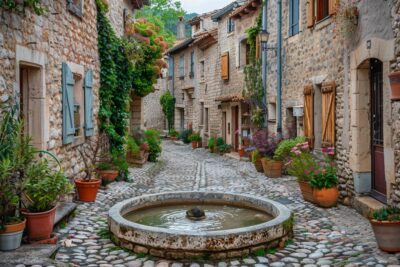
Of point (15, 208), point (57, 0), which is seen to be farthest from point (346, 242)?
point (57, 0)

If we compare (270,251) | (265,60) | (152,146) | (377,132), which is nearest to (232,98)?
(265,60)

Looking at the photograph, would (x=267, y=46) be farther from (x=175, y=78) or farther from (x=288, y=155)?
(x=175, y=78)

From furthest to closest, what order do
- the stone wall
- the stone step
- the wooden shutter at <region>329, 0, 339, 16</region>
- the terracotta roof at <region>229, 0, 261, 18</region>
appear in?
the terracotta roof at <region>229, 0, 261, 18</region> → the wooden shutter at <region>329, 0, 339, 16</region> → the stone step → the stone wall

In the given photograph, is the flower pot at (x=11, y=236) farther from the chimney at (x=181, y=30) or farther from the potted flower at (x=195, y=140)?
the chimney at (x=181, y=30)

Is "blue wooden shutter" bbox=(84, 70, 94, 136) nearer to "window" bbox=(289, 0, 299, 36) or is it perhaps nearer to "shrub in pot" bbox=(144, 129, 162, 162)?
"window" bbox=(289, 0, 299, 36)

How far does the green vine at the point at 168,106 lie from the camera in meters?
27.9

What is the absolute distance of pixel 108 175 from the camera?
9.66 metres

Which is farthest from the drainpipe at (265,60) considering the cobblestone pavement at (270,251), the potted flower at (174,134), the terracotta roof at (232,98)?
the potted flower at (174,134)

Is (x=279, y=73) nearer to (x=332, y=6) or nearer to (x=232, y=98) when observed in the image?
(x=232, y=98)

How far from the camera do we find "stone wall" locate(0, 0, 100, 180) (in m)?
5.44

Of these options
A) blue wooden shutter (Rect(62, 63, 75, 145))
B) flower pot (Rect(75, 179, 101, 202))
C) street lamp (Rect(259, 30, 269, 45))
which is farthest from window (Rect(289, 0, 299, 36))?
flower pot (Rect(75, 179, 101, 202))

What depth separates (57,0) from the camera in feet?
23.9

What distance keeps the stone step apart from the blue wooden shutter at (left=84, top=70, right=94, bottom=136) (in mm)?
2388

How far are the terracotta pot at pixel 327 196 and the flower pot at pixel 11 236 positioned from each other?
4889 millimetres
